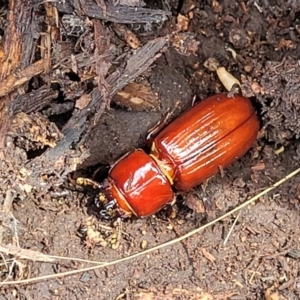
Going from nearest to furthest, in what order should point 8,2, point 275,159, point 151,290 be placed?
1. point 8,2
2. point 151,290
3. point 275,159

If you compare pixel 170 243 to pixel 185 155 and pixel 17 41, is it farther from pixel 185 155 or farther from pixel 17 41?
pixel 17 41

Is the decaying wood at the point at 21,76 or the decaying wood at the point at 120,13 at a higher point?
the decaying wood at the point at 120,13

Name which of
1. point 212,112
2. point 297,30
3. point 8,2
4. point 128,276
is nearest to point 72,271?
point 128,276

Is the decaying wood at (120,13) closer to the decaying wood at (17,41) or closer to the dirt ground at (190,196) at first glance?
the dirt ground at (190,196)

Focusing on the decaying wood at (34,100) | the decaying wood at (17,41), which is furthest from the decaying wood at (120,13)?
the decaying wood at (34,100)

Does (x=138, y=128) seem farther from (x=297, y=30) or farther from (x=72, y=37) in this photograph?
(x=297, y=30)

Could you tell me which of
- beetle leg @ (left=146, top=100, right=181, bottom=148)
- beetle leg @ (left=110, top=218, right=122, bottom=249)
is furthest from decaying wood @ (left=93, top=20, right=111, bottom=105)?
beetle leg @ (left=110, top=218, right=122, bottom=249)

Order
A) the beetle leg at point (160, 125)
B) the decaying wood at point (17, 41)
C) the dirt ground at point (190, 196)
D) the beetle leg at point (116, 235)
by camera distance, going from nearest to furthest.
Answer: the decaying wood at point (17, 41), the dirt ground at point (190, 196), the beetle leg at point (116, 235), the beetle leg at point (160, 125)

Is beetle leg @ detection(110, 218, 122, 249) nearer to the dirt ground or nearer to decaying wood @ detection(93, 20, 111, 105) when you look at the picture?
the dirt ground
